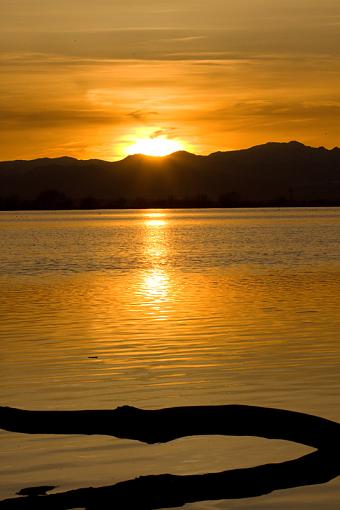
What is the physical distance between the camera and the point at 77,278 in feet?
141

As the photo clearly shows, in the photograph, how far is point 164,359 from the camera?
1870 centimetres

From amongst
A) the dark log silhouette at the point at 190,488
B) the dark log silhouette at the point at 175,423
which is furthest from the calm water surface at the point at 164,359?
the dark log silhouette at the point at 175,423

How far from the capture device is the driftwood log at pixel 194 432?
9531 mm

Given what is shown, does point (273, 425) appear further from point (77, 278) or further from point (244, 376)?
point (77, 278)

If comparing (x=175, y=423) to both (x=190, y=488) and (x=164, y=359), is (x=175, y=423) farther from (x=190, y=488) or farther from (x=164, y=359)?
(x=164, y=359)

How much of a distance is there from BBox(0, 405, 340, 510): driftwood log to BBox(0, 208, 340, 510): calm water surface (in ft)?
0.59

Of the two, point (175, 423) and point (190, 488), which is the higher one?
point (175, 423)

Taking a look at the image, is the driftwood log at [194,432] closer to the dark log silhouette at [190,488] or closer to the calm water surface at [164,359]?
the dark log silhouette at [190,488]

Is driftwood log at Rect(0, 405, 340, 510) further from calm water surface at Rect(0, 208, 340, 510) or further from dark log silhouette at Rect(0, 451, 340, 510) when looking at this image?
calm water surface at Rect(0, 208, 340, 510)

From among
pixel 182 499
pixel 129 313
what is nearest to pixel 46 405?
pixel 182 499

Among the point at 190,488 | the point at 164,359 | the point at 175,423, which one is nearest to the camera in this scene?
the point at 190,488

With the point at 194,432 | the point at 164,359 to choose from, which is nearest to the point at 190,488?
the point at 194,432

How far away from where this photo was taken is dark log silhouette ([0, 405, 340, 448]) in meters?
9.76

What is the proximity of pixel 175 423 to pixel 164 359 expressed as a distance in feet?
29.3
